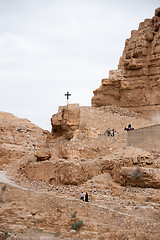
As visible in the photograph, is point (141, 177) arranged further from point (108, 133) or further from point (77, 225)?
point (108, 133)

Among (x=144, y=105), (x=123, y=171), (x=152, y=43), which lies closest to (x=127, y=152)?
(x=123, y=171)

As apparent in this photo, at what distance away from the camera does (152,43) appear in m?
26.4

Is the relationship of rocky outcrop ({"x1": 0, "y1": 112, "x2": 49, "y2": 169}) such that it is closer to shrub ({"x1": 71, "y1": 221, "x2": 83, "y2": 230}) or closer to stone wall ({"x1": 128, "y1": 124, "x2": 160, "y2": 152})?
stone wall ({"x1": 128, "y1": 124, "x2": 160, "y2": 152})

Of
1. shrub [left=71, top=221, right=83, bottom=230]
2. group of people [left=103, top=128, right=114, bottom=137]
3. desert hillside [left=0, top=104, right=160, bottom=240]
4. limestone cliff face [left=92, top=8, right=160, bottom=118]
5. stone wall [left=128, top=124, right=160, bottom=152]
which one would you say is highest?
limestone cliff face [left=92, top=8, right=160, bottom=118]

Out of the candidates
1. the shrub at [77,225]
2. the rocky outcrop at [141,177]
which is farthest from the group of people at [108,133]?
the shrub at [77,225]

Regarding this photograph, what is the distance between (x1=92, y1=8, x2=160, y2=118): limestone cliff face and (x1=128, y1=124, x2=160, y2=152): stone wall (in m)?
9.49

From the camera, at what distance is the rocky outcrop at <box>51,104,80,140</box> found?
74.3 feet

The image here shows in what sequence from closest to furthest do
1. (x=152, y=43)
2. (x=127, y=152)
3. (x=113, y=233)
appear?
1. (x=113, y=233)
2. (x=127, y=152)
3. (x=152, y=43)

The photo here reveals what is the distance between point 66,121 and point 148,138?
791cm

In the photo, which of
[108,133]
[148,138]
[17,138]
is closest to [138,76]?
[108,133]

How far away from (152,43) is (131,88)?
3.67m

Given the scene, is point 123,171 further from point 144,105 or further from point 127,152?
point 144,105

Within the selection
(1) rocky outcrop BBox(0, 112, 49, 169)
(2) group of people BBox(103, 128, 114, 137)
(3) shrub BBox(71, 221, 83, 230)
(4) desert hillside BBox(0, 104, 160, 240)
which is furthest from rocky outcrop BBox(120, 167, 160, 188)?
(1) rocky outcrop BBox(0, 112, 49, 169)

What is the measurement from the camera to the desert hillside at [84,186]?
1291 centimetres
